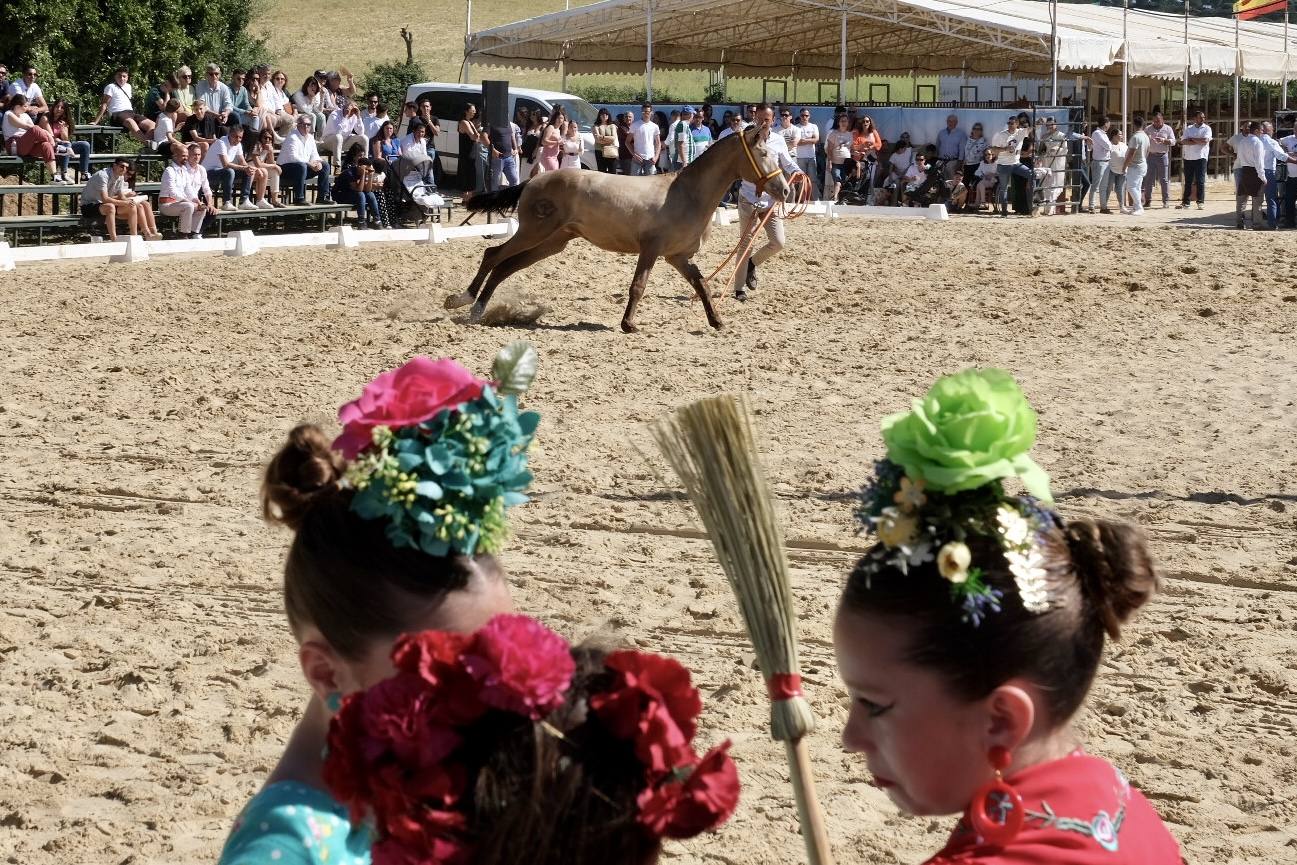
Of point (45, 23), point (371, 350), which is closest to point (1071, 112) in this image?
point (45, 23)

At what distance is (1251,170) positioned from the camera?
71.4 ft

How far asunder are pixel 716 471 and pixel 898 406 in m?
7.38

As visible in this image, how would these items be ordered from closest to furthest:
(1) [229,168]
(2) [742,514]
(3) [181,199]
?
(2) [742,514] < (3) [181,199] < (1) [229,168]

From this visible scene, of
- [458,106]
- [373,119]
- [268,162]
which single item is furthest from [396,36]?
[268,162]

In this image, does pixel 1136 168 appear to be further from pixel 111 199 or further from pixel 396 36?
pixel 396 36

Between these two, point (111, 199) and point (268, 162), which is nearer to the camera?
point (111, 199)

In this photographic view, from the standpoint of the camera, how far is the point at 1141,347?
37.6ft

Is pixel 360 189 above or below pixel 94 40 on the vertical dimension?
below

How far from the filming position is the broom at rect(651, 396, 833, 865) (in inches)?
85.0

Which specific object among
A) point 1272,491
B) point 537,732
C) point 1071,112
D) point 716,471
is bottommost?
point 1272,491

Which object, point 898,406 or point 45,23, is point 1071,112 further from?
point 898,406

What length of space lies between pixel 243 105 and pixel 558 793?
21171mm

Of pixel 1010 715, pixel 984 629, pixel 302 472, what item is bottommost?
pixel 1010 715

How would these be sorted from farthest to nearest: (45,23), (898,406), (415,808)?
1. (45,23)
2. (898,406)
3. (415,808)
